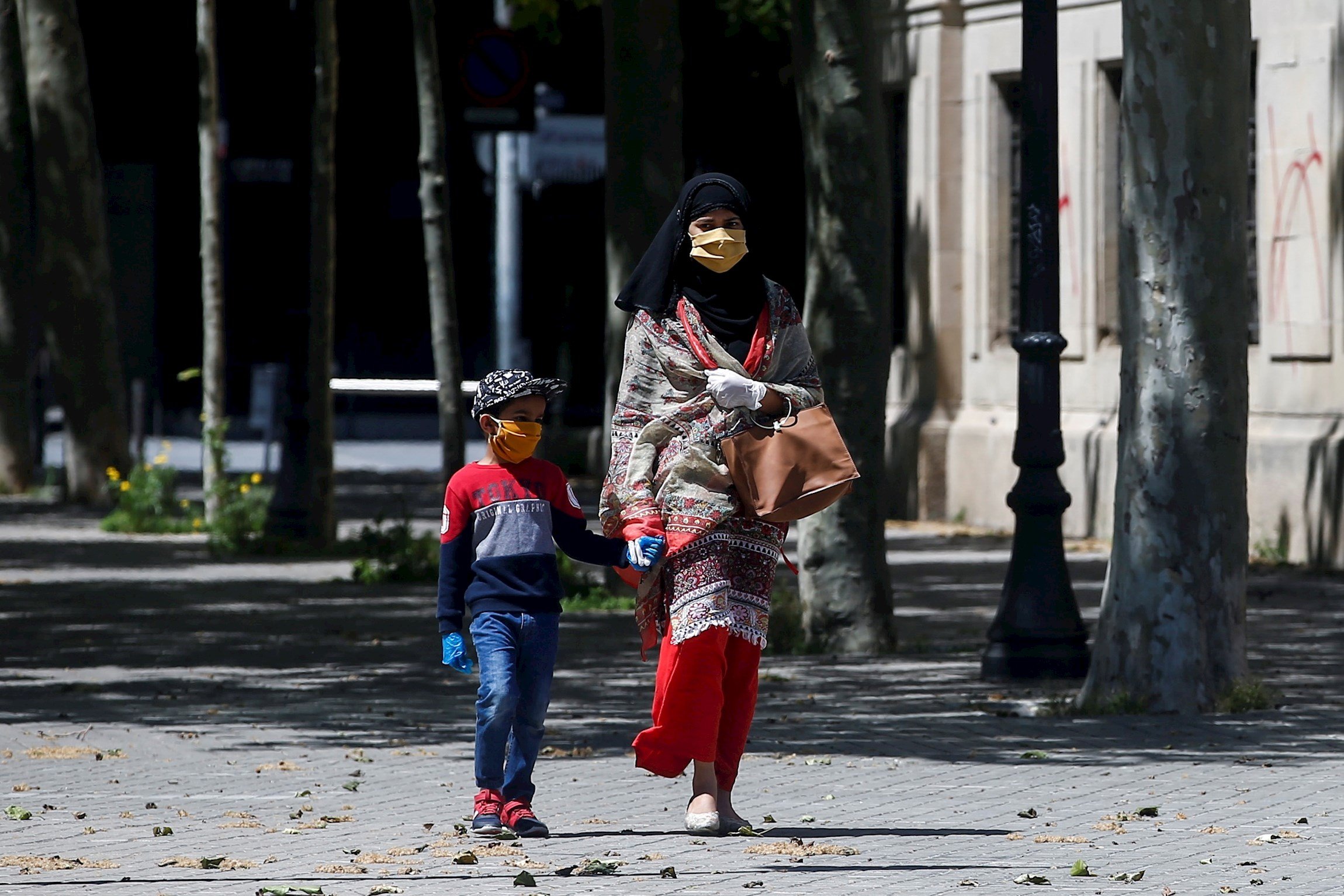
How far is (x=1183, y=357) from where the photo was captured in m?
9.84

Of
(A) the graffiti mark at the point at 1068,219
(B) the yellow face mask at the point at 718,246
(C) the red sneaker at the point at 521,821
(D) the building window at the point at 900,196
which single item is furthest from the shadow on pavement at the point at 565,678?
(D) the building window at the point at 900,196

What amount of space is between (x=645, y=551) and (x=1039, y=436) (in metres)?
4.63

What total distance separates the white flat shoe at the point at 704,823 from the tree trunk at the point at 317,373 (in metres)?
11.3

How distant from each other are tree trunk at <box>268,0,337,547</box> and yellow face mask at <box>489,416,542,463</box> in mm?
11075

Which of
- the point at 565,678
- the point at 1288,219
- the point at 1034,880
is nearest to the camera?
the point at 1034,880

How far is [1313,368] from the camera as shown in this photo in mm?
17469

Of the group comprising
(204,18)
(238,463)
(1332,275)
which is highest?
(204,18)

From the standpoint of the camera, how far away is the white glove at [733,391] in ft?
23.8

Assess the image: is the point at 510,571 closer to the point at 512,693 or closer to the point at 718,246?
the point at 512,693

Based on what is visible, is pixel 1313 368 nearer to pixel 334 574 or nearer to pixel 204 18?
pixel 334 574

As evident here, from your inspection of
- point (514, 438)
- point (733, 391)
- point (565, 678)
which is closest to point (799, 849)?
point (733, 391)

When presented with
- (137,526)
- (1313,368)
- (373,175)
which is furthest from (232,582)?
(373,175)

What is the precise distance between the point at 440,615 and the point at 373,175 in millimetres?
26732

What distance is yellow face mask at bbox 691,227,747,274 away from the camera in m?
7.34
